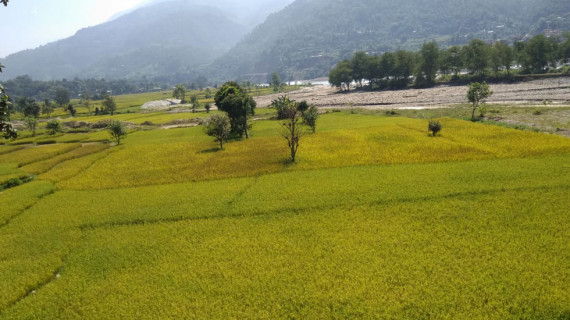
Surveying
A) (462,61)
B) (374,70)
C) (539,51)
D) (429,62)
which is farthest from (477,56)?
(374,70)

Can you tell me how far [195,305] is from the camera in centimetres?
1702

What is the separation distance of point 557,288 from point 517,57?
142215mm

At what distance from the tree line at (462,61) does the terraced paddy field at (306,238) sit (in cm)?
10261

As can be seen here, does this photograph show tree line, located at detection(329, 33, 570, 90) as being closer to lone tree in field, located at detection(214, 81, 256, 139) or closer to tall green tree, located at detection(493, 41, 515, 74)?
tall green tree, located at detection(493, 41, 515, 74)

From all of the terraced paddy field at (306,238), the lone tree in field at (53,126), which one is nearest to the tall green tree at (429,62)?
the terraced paddy field at (306,238)

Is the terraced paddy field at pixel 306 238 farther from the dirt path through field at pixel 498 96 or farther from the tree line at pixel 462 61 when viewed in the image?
the tree line at pixel 462 61

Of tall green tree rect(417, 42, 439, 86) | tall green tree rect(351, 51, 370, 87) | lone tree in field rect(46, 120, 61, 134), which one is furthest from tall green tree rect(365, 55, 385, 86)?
lone tree in field rect(46, 120, 61, 134)

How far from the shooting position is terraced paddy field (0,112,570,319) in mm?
16688

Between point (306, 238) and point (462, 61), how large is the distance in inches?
5726

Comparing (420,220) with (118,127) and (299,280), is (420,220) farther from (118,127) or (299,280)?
(118,127)

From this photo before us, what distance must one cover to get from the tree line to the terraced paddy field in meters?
103

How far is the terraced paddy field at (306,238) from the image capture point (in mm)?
16688

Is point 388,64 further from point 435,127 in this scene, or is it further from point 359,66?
point 435,127

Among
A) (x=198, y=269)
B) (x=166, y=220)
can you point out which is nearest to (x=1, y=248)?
(x=166, y=220)
